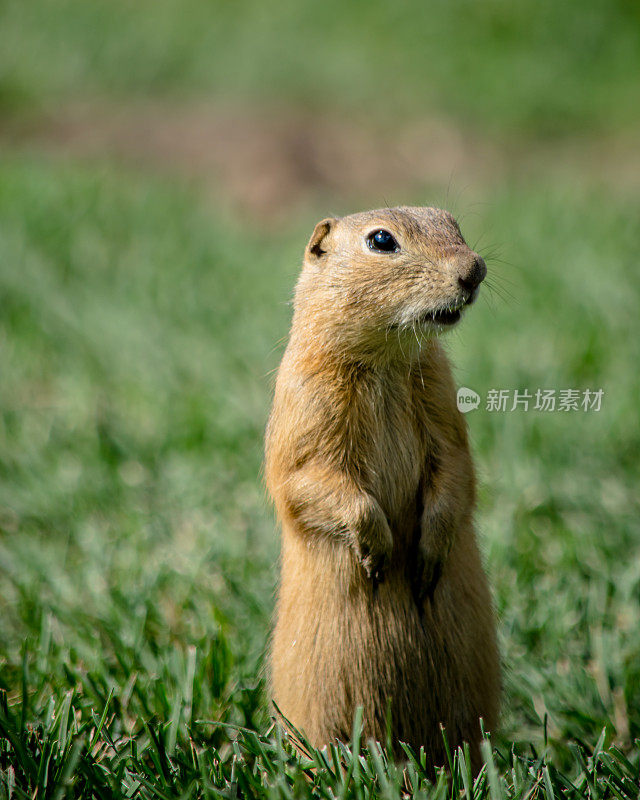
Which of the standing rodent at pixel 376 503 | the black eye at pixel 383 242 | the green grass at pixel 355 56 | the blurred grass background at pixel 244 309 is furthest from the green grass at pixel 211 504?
the green grass at pixel 355 56

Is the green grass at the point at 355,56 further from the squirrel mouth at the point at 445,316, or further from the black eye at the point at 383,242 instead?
the squirrel mouth at the point at 445,316

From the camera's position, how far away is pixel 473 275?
1837mm

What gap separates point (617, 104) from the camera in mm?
10273

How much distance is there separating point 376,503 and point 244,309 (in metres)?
3.53

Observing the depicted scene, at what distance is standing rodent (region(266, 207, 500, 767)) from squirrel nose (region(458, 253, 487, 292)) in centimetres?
4

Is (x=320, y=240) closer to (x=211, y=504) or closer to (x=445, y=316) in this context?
(x=445, y=316)

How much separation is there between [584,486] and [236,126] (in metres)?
6.89

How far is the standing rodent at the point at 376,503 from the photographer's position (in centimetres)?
195

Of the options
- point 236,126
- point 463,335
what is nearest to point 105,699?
point 463,335

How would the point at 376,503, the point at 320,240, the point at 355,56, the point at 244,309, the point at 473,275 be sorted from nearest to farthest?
the point at 473,275, the point at 376,503, the point at 320,240, the point at 244,309, the point at 355,56

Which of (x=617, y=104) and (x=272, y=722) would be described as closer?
(x=272, y=722)

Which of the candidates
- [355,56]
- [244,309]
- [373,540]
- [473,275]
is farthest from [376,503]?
[355,56]

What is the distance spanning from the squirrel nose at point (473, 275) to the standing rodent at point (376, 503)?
0.14 feet

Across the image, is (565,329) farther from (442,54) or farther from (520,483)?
(442,54)
